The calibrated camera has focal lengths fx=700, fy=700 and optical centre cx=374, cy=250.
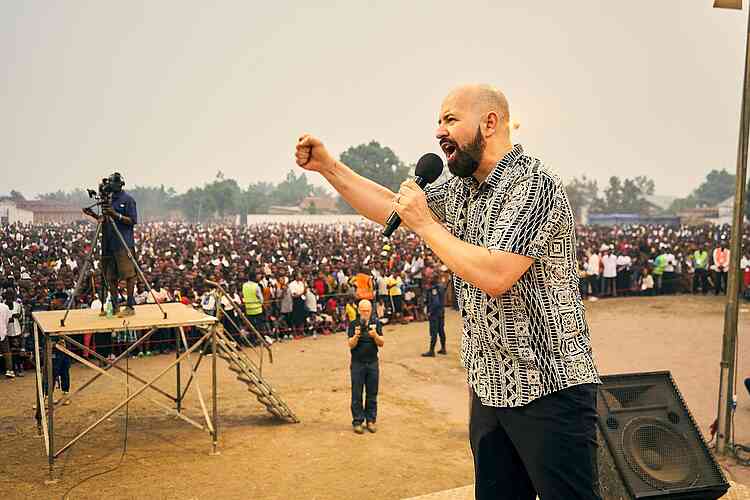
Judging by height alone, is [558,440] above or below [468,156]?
below

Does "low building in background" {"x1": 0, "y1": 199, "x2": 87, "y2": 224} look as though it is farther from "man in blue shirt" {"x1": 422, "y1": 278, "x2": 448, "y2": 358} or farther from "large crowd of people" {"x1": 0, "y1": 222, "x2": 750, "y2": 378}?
"man in blue shirt" {"x1": 422, "y1": 278, "x2": 448, "y2": 358}

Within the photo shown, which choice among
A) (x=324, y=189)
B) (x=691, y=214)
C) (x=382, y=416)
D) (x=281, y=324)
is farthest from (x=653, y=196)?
(x=382, y=416)

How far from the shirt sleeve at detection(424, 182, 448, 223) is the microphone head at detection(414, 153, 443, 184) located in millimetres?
133

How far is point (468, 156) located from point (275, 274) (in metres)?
15.3

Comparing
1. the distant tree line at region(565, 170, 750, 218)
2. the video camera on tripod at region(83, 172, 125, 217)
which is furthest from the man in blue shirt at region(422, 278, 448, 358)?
the distant tree line at region(565, 170, 750, 218)

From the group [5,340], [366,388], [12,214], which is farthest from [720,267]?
[12,214]

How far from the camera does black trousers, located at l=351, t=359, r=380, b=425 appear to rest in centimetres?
905

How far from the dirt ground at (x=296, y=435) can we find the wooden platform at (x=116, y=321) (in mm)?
1628

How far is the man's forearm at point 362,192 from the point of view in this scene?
8.39 ft

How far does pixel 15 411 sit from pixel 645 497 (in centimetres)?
918

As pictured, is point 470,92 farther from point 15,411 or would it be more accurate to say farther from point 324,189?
point 324,189

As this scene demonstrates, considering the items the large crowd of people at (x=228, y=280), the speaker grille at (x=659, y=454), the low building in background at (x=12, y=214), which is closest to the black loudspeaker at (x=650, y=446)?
the speaker grille at (x=659, y=454)

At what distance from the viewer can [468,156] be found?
2096 mm

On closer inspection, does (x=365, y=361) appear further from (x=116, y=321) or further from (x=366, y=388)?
(x=116, y=321)
